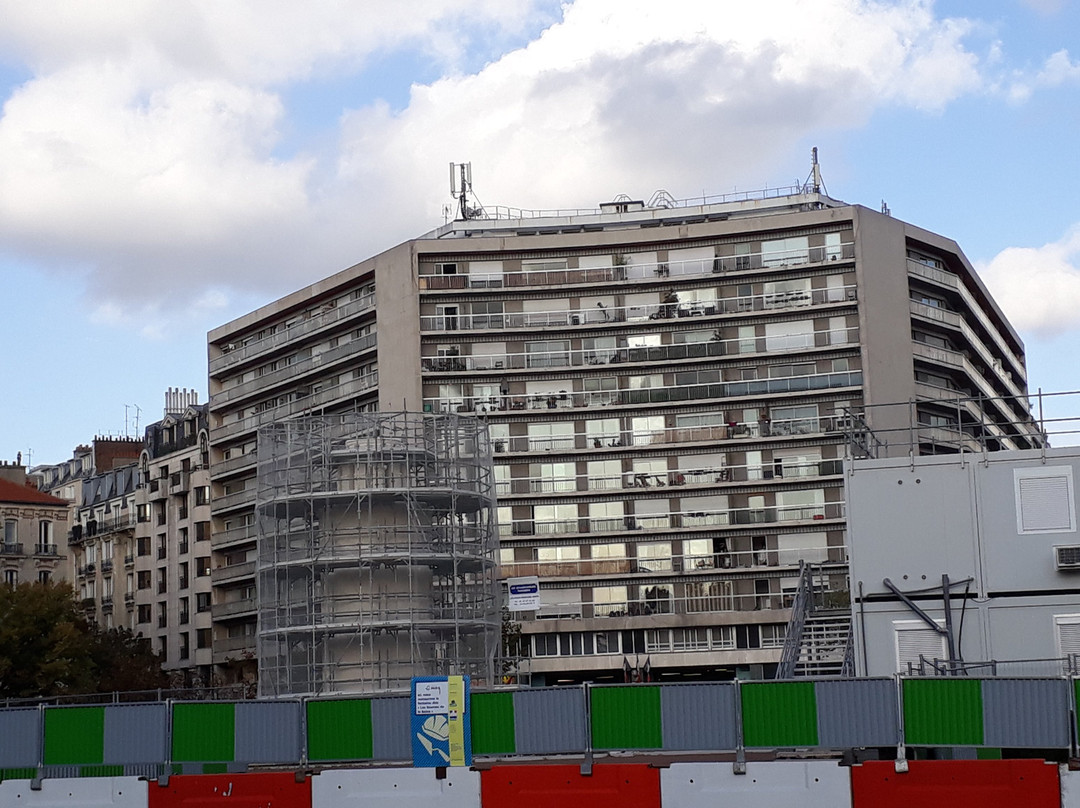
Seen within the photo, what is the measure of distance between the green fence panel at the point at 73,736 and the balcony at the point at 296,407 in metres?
54.5

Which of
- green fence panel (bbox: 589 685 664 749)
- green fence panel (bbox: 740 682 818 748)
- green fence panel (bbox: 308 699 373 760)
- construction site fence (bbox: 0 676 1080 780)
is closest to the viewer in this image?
construction site fence (bbox: 0 676 1080 780)

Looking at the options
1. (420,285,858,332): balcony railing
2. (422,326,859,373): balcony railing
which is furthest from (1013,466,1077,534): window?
(420,285,858,332): balcony railing

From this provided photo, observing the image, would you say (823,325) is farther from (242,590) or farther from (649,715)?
(649,715)

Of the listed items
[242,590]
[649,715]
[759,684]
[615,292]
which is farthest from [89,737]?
[242,590]

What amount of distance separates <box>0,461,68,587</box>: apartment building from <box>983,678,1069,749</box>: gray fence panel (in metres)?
83.9

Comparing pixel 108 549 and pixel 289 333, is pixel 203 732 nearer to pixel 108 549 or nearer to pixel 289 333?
pixel 289 333

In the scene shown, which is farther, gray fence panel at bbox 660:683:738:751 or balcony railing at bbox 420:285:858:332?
balcony railing at bbox 420:285:858:332

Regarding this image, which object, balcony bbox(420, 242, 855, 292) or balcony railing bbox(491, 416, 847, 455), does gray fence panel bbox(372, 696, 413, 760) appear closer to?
balcony railing bbox(491, 416, 847, 455)

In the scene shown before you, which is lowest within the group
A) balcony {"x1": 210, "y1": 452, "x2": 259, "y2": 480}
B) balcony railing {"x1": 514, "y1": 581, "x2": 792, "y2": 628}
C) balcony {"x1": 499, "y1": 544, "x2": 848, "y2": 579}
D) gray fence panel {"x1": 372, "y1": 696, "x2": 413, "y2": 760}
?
gray fence panel {"x1": 372, "y1": 696, "x2": 413, "y2": 760}

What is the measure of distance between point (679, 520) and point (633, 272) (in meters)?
13.8

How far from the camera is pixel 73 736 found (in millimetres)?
26391

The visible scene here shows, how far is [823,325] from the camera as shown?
78.2 metres

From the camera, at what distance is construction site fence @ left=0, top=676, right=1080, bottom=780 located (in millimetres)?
23297

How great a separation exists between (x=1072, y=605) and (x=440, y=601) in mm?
19841
